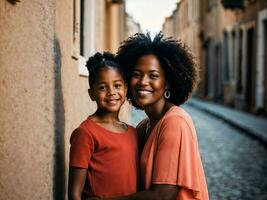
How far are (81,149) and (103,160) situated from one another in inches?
5.6

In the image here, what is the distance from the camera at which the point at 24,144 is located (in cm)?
219

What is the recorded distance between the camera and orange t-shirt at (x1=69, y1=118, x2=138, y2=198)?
2.36m

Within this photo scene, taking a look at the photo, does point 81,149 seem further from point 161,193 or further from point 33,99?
point 161,193

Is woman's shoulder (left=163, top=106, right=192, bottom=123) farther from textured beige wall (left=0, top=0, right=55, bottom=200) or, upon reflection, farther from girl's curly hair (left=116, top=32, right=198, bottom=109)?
textured beige wall (left=0, top=0, right=55, bottom=200)

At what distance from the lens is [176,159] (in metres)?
2.26

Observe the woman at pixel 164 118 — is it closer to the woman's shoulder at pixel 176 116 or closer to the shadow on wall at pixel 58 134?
the woman's shoulder at pixel 176 116

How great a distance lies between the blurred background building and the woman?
337 inches

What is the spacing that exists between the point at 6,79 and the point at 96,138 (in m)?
0.60

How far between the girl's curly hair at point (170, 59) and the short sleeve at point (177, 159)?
0.49 metres

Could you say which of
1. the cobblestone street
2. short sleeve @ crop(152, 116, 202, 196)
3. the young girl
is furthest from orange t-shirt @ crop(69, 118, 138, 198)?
the cobblestone street

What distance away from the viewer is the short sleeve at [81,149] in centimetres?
232

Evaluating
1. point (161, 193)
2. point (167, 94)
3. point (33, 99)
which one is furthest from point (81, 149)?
point (167, 94)

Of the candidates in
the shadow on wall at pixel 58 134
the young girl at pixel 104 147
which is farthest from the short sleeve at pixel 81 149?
the shadow on wall at pixel 58 134

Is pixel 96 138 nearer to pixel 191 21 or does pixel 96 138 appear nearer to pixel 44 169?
pixel 44 169
